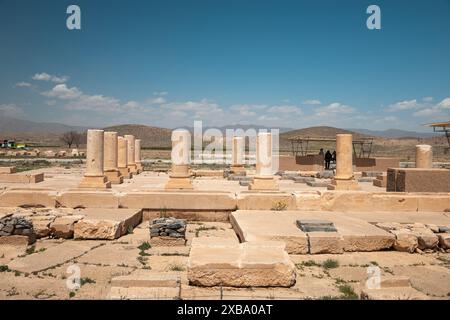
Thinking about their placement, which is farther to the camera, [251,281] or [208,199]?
[208,199]

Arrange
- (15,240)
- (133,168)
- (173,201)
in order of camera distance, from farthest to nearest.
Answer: (133,168) < (173,201) < (15,240)

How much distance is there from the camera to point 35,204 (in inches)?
417

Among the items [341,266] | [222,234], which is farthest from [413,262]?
[222,234]

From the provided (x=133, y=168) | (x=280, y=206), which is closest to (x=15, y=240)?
(x=280, y=206)

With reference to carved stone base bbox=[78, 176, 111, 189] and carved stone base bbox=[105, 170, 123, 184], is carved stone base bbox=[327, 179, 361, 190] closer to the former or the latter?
carved stone base bbox=[78, 176, 111, 189]

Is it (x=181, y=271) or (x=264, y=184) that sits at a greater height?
(x=264, y=184)

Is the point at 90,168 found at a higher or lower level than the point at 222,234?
higher

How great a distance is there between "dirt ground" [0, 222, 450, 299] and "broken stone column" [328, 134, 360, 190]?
21.1 ft

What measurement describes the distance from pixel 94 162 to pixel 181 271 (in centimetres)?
764

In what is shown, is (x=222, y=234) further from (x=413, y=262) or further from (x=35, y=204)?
(x=35, y=204)

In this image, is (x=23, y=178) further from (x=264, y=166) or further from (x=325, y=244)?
(x=325, y=244)

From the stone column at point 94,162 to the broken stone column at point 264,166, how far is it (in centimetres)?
483

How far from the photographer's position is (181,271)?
612 cm
